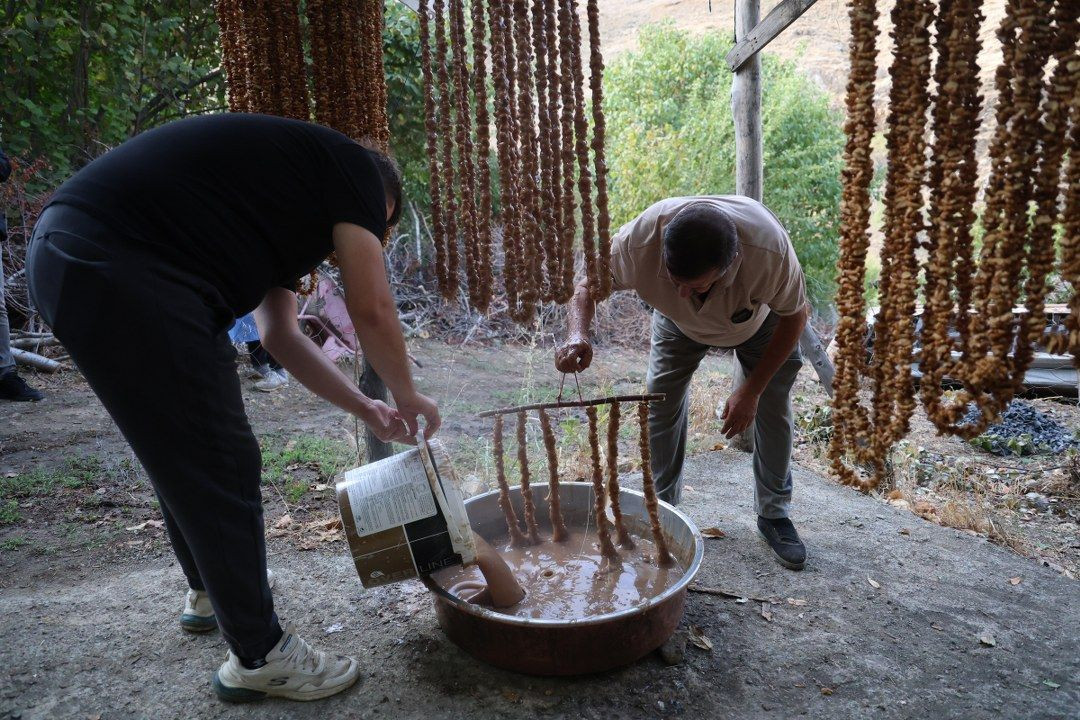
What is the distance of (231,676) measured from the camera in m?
2.22

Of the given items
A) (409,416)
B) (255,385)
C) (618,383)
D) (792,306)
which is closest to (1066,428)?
(618,383)

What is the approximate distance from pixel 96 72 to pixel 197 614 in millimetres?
7279

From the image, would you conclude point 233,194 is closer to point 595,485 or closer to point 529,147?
point 529,147

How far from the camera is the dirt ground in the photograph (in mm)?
2279

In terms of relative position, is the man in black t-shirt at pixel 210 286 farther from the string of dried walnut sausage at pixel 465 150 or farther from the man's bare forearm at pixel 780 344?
the man's bare forearm at pixel 780 344

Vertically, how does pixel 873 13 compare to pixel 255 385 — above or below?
above

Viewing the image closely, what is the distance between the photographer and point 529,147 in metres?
2.28

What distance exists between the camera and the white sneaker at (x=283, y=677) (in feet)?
7.19

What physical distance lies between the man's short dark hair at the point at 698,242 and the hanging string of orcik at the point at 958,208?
54 centimetres

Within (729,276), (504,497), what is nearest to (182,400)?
(504,497)

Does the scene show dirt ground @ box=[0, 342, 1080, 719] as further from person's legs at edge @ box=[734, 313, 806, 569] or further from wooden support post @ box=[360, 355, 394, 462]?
wooden support post @ box=[360, 355, 394, 462]

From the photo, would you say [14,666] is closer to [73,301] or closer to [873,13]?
[73,301]

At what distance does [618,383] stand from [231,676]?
5931mm

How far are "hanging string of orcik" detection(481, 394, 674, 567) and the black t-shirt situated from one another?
956 millimetres
